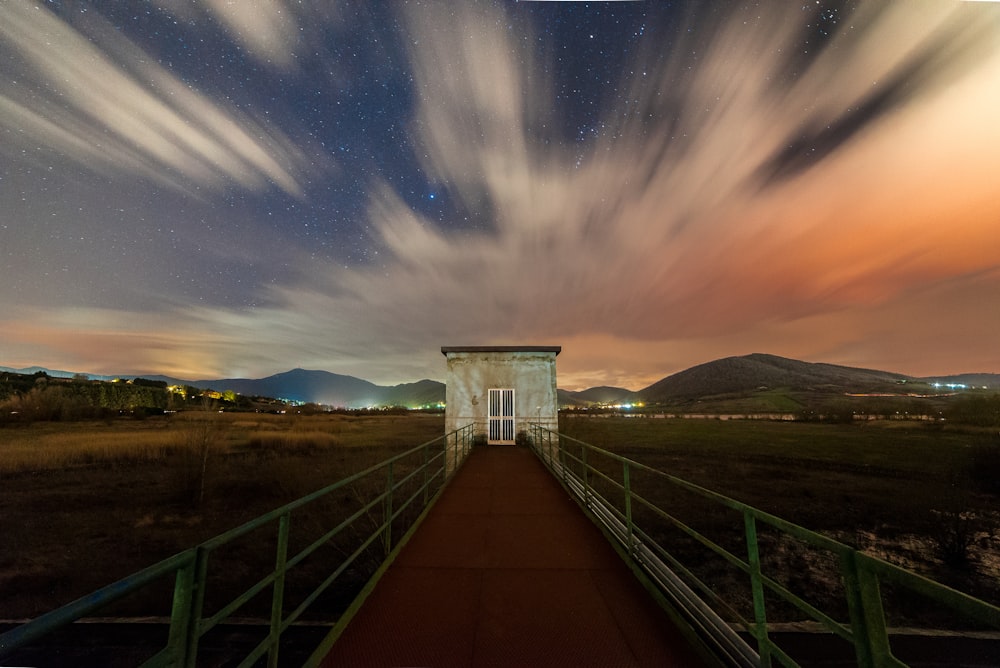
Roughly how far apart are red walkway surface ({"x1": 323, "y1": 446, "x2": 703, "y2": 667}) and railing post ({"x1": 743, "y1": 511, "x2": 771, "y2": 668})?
0.51m

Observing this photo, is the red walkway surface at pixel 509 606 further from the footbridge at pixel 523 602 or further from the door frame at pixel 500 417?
the door frame at pixel 500 417

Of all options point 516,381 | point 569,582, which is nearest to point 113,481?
point 516,381

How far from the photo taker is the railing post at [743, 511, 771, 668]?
244 cm

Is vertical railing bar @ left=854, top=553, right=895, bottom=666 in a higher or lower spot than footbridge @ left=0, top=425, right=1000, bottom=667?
higher

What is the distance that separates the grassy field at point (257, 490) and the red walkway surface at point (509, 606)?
11587mm

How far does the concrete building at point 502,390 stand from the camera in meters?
14.8

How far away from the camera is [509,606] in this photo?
11.9ft

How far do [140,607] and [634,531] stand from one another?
43.6ft

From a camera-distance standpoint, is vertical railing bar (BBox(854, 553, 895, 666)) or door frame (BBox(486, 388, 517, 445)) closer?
vertical railing bar (BBox(854, 553, 895, 666))

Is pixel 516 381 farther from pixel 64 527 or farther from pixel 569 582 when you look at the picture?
pixel 64 527

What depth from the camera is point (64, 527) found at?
14.1 metres

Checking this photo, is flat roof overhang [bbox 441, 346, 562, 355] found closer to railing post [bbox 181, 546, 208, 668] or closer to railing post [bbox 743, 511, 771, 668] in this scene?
railing post [bbox 743, 511, 771, 668]

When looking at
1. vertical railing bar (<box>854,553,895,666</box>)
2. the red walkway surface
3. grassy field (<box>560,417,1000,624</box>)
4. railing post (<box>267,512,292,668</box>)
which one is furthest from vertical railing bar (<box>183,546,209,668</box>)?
grassy field (<box>560,417,1000,624</box>)

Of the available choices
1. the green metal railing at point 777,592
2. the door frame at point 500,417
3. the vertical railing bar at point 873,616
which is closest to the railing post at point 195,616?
the green metal railing at point 777,592
